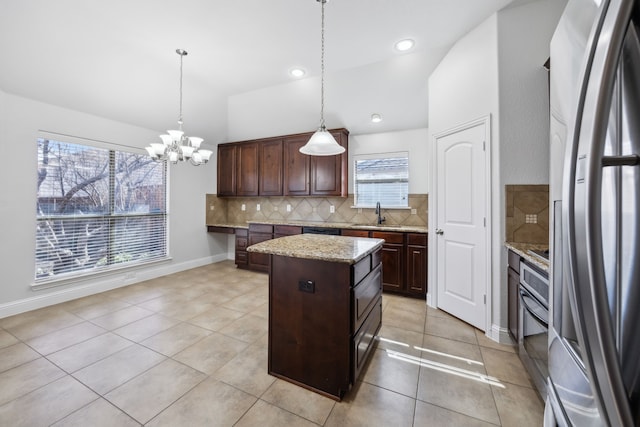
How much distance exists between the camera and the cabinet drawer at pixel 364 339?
5.66ft

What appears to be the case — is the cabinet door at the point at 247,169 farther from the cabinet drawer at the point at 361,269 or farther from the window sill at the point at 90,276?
the cabinet drawer at the point at 361,269

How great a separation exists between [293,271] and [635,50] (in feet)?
5.49

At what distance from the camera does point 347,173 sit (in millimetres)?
4445

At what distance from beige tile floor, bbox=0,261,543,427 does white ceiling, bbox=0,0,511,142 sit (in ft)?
8.93

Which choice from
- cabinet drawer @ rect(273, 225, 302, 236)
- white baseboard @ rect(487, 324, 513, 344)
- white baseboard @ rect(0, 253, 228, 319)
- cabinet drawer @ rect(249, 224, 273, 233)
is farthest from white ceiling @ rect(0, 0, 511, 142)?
white baseboard @ rect(487, 324, 513, 344)

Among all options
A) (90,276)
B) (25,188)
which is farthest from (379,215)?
(25,188)

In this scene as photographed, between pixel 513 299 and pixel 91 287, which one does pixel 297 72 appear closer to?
pixel 513 299

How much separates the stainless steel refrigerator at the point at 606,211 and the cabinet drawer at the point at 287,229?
3.94 meters

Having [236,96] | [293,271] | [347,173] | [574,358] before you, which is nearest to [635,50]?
[574,358]

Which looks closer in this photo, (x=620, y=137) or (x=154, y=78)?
(x=620, y=137)

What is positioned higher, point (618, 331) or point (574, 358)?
point (618, 331)

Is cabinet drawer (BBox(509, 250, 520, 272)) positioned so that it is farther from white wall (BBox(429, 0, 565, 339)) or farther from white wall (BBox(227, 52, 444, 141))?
white wall (BBox(227, 52, 444, 141))

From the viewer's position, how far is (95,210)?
3.65 m

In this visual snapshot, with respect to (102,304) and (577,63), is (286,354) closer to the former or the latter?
(577,63)
